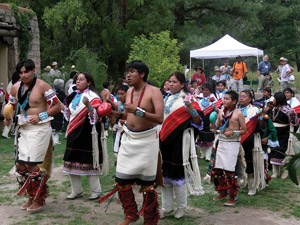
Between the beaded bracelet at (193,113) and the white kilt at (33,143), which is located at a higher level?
the beaded bracelet at (193,113)

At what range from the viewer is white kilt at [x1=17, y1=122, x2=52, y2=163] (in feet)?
17.6

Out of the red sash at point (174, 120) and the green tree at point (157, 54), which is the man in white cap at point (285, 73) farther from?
the red sash at point (174, 120)

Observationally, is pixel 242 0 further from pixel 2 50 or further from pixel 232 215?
pixel 232 215

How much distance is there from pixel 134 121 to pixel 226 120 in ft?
5.81

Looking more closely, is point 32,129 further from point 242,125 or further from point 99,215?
point 242,125

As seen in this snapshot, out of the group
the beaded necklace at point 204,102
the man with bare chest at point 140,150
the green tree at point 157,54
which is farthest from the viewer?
the green tree at point 157,54

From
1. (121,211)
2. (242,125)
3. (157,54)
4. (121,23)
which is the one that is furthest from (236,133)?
(121,23)

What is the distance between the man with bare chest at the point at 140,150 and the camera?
4.59 metres

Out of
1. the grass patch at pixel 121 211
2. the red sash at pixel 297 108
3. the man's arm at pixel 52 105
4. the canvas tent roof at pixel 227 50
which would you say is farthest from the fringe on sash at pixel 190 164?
the canvas tent roof at pixel 227 50

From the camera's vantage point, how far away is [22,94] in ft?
18.1

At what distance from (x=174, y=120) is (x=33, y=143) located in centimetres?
159

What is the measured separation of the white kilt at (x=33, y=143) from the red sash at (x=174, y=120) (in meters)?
1.34

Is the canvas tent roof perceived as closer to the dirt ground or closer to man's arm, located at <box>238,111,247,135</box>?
man's arm, located at <box>238,111,247,135</box>

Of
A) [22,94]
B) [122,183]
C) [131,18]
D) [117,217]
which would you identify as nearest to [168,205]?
[117,217]
